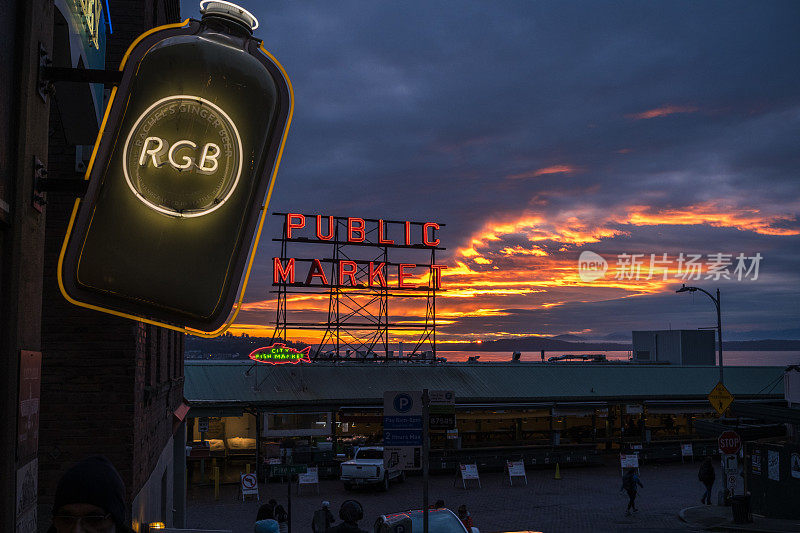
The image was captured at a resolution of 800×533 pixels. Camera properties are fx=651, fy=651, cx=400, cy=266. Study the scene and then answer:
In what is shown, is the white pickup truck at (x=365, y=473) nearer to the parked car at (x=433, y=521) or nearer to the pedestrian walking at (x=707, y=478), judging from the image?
the pedestrian walking at (x=707, y=478)

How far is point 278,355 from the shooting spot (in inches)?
1390

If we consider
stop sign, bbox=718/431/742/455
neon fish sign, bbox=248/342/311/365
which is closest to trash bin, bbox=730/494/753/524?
stop sign, bbox=718/431/742/455

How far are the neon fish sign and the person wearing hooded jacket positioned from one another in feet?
106

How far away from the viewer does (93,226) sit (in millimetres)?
4695

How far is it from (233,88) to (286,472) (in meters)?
14.2

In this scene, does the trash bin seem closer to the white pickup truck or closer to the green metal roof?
the white pickup truck

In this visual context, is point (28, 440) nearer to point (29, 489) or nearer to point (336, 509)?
point (29, 489)

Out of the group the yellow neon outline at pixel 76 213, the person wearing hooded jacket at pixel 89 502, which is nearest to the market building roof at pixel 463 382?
the yellow neon outline at pixel 76 213

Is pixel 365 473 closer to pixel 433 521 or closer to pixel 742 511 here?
pixel 742 511

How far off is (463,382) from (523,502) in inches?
493

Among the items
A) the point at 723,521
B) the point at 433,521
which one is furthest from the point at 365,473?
the point at 433,521

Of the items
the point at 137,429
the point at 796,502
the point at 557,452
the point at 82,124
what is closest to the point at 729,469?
the point at 796,502

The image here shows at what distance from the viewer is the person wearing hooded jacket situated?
2885mm

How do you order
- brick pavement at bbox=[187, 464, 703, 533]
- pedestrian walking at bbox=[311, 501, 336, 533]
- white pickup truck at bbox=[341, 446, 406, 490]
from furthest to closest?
white pickup truck at bbox=[341, 446, 406, 490] < brick pavement at bbox=[187, 464, 703, 533] < pedestrian walking at bbox=[311, 501, 336, 533]
